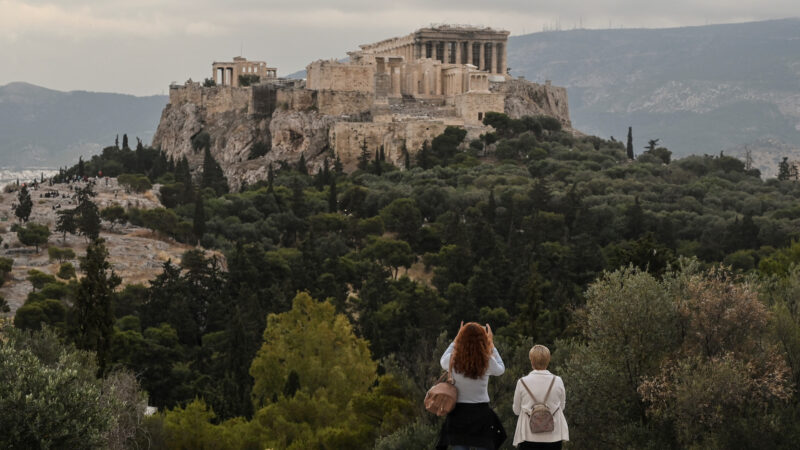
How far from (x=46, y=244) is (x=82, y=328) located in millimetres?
22165

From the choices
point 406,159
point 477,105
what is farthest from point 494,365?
point 477,105

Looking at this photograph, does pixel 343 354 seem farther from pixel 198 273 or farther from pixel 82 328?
pixel 198 273

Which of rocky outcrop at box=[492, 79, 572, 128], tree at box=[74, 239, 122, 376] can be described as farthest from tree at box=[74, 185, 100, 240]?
rocky outcrop at box=[492, 79, 572, 128]

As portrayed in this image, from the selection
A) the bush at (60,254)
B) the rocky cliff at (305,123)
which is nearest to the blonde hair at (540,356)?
the bush at (60,254)

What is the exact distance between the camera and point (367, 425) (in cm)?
2725

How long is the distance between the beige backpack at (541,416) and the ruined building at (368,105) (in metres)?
64.3

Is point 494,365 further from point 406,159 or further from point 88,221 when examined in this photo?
Result: point 406,159

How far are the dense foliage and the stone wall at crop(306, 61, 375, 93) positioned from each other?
6172mm

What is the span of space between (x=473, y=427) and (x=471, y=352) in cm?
74

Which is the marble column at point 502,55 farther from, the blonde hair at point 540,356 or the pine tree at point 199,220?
the blonde hair at point 540,356

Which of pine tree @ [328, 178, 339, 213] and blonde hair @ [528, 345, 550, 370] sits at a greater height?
blonde hair @ [528, 345, 550, 370]

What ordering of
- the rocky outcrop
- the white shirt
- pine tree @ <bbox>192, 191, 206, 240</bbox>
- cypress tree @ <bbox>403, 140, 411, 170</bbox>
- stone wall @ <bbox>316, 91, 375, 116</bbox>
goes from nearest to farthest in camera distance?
the white shirt < pine tree @ <bbox>192, 191, 206, 240</bbox> < cypress tree @ <bbox>403, 140, 411, 170</bbox> < stone wall @ <bbox>316, 91, 375, 116</bbox> < the rocky outcrop

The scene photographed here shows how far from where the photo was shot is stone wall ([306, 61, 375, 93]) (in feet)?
267

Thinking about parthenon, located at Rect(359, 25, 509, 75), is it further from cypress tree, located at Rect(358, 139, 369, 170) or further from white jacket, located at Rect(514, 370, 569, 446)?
white jacket, located at Rect(514, 370, 569, 446)
